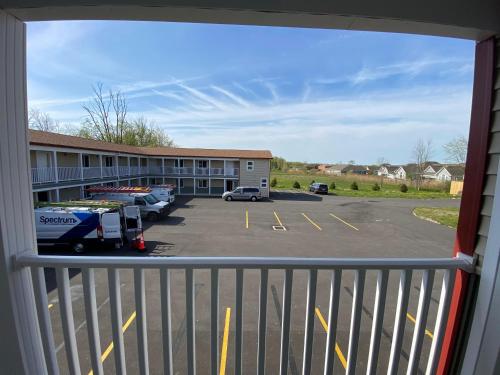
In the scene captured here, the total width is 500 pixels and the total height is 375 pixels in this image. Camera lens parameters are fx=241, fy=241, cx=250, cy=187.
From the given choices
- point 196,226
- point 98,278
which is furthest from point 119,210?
point 196,226

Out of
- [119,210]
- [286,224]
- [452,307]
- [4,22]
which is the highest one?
[4,22]

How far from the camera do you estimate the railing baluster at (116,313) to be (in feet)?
4.75

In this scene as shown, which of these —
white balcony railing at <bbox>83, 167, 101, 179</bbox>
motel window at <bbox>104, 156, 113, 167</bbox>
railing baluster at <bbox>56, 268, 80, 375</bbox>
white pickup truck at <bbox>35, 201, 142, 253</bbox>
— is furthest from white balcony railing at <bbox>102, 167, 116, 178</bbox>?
railing baluster at <bbox>56, 268, 80, 375</bbox>

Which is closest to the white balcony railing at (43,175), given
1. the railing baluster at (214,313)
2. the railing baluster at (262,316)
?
the railing baluster at (214,313)

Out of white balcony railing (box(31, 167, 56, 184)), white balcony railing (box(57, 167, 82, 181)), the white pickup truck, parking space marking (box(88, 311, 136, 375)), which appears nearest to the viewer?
parking space marking (box(88, 311, 136, 375))

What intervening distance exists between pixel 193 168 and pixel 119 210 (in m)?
18.3

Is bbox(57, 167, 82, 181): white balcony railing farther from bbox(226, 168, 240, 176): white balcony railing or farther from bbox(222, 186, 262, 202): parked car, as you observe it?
bbox(226, 168, 240, 176): white balcony railing

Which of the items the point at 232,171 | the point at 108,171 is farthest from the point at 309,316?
the point at 232,171

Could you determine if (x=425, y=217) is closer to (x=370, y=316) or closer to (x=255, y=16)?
(x=370, y=316)

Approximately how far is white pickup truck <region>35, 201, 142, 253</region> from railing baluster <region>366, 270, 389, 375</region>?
903cm

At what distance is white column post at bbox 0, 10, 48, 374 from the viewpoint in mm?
1366

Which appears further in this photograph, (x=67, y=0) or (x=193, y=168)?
(x=193, y=168)

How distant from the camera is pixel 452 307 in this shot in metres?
1.60

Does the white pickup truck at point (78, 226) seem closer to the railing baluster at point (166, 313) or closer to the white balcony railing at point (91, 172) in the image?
the white balcony railing at point (91, 172)
